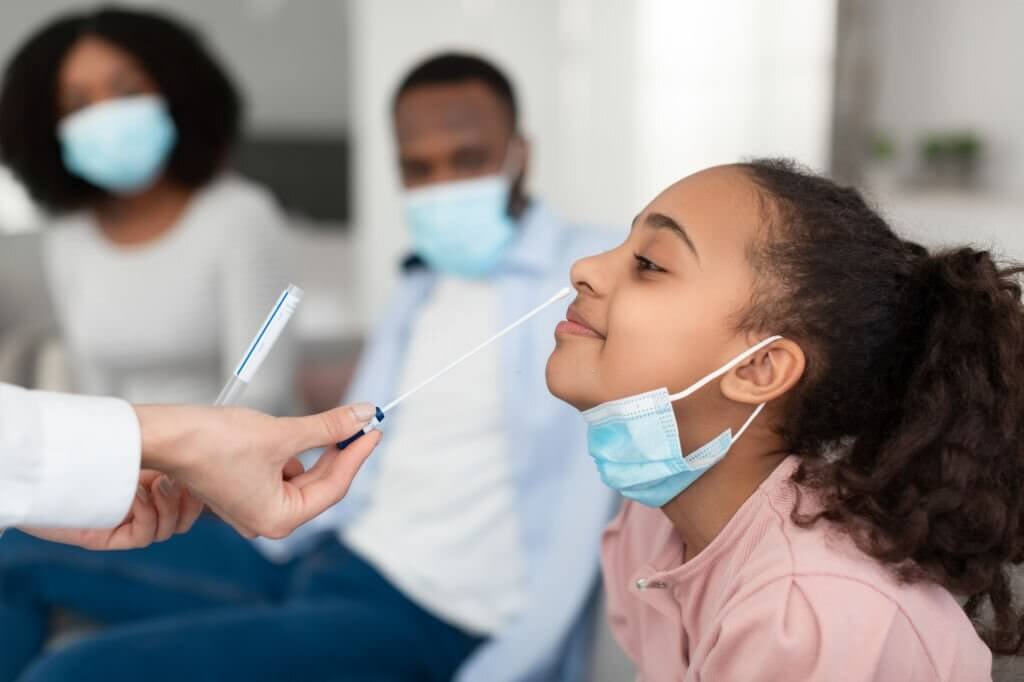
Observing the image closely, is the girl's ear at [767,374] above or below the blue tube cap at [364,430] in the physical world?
above

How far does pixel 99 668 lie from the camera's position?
55.4 inches

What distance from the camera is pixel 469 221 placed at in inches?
69.1

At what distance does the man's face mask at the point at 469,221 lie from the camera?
1757 millimetres

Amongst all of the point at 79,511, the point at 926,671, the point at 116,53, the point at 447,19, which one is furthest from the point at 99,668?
the point at 447,19

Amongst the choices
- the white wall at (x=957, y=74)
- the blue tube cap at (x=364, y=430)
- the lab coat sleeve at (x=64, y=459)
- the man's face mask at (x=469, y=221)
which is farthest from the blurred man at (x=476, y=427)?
the white wall at (x=957, y=74)

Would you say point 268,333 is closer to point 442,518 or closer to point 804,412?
point 804,412


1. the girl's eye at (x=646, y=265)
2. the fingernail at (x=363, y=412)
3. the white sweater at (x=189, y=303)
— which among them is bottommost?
→ the white sweater at (x=189, y=303)

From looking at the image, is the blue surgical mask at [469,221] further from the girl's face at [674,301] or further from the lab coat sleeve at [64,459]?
the lab coat sleeve at [64,459]

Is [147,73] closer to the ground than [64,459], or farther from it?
farther from it

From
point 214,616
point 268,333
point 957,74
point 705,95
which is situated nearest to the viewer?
point 268,333

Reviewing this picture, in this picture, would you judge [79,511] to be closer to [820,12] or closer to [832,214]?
[832,214]

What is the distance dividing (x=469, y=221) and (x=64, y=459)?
3.15 feet

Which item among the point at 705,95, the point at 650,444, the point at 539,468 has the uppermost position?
the point at 705,95

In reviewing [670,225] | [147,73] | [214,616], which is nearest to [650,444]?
[670,225]
